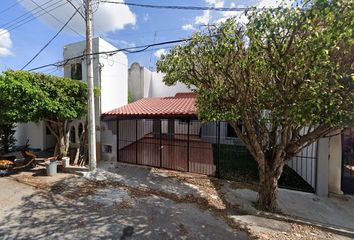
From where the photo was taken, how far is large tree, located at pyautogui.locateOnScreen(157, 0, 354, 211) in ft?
12.8

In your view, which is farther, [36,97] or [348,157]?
[36,97]

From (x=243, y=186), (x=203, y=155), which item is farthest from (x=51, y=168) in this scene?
(x=203, y=155)

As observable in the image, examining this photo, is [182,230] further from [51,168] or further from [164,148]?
[164,148]

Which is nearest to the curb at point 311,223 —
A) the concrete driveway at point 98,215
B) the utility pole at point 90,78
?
the concrete driveway at point 98,215

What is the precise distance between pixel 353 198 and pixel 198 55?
685 centimetres

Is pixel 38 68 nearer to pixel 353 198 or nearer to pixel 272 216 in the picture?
pixel 272 216

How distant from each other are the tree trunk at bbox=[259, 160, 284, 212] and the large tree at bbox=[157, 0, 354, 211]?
26 millimetres

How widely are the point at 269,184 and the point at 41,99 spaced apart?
9.02 meters

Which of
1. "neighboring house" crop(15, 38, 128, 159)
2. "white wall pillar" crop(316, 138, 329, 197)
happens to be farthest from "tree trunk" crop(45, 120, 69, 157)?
"white wall pillar" crop(316, 138, 329, 197)

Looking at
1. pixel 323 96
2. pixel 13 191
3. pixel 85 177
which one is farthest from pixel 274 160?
pixel 13 191

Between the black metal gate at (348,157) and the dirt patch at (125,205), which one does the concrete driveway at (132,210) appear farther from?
the black metal gate at (348,157)

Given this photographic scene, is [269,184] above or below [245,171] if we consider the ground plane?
above

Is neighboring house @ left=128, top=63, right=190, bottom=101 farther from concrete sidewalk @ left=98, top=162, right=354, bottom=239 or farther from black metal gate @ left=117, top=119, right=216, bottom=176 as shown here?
concrete sidewalk @ left=98, top=162, right=354, bottom=239

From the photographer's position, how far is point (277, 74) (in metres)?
4.75
